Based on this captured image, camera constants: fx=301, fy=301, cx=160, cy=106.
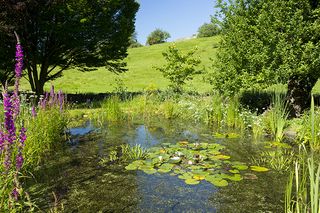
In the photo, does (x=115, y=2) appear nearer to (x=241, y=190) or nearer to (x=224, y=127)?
(x=224, y=127)

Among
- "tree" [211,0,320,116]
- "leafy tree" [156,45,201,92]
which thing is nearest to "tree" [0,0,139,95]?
"leafy tree" [156,45,201,92]

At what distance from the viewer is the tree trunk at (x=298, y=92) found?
33.1 feet

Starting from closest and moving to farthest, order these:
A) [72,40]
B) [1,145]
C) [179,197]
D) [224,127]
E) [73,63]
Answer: [1,145]
[179,197]
[224,127]
[72,40]
[73,63]

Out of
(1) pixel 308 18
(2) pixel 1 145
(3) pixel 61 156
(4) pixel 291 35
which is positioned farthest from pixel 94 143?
(1) pixel 308 18

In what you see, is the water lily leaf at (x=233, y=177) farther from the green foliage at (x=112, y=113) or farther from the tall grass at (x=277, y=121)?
the green foliage at (x=112, y=113)

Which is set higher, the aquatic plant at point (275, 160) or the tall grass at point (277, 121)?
the tall grass at point (277, 121)

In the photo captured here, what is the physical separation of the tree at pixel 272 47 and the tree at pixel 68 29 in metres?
6.69

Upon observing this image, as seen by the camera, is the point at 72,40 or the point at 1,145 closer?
the point at 1,145

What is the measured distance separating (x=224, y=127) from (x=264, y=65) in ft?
8.27

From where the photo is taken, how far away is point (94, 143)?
27.9ft

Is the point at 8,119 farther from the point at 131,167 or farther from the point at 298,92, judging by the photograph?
the point at 298,92

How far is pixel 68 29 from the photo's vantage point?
45.0ft

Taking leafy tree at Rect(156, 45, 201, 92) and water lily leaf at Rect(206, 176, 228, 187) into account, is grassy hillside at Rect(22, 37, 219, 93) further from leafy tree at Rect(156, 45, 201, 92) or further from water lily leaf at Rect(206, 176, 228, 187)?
water lily leaf at Rect(206, 176, 228, 187)

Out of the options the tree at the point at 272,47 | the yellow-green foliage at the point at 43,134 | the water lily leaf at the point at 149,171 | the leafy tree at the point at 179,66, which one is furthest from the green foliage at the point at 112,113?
the water lily leaf at the point at 149,171
